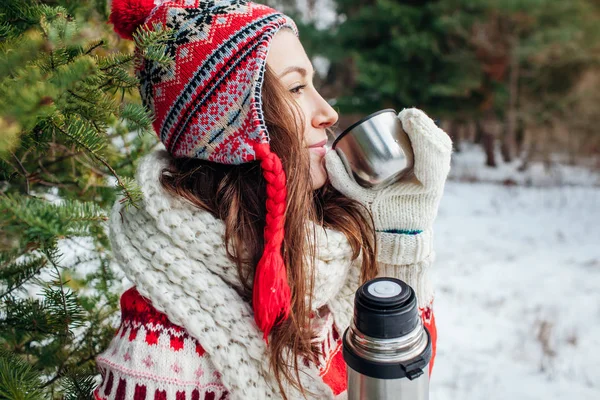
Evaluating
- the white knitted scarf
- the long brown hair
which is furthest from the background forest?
the long brown hair

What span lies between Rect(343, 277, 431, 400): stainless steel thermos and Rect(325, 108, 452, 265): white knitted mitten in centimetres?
58

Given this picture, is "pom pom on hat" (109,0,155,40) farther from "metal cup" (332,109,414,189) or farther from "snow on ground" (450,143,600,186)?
"snow on ground" (450,143,600,186)

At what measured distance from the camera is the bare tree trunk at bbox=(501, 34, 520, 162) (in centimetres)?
834

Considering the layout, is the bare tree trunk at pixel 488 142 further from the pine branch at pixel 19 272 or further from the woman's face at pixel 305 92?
the pine branch at pixel 19 272

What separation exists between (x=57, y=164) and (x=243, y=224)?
0.77 meters

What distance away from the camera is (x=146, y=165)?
4.40ft

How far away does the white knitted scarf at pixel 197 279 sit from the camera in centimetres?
118

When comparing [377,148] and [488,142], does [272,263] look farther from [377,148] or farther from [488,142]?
[488,142]

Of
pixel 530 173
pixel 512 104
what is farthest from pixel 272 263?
pixel 512 104

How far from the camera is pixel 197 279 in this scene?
47.6 inches

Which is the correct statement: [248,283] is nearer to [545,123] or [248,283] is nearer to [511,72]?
[511,72]

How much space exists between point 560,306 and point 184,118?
11.0ft

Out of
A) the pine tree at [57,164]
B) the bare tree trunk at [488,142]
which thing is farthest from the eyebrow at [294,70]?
the bare tree trunk at [488,142]

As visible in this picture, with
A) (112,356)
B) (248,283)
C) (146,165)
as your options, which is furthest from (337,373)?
(146,165)
